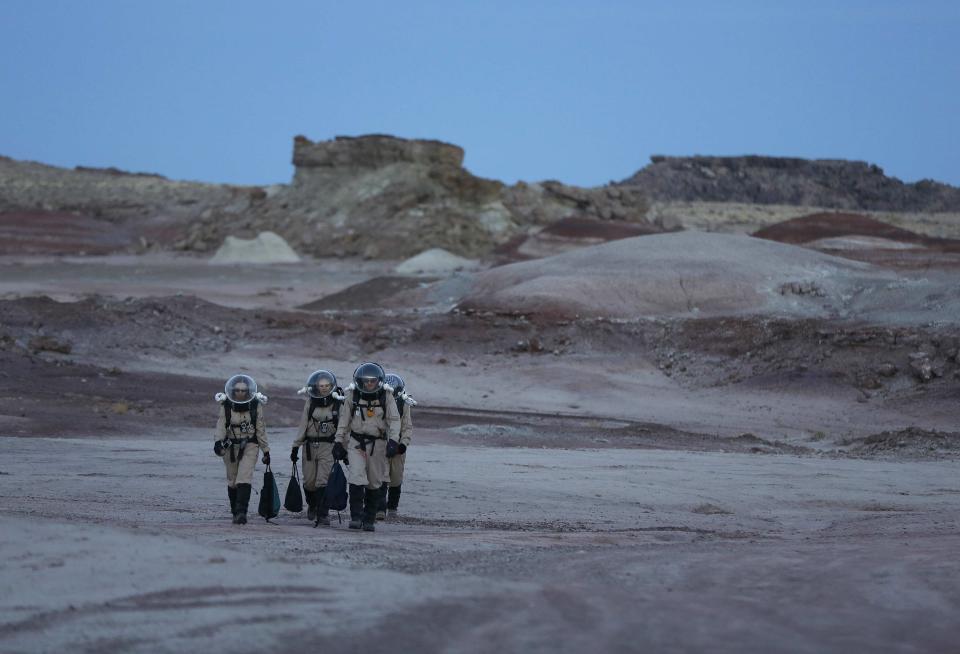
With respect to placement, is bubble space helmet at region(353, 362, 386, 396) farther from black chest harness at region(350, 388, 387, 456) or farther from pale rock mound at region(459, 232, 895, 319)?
pale rock mound at region(459, 232, 895, 319)

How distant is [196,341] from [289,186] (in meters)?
Result: 31.5

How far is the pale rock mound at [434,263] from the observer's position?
4538cm

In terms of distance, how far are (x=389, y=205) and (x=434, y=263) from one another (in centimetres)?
821

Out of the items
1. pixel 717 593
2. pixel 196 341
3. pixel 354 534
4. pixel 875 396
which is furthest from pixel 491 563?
pixel 196 341

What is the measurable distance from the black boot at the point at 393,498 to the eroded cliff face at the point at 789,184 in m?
95.0

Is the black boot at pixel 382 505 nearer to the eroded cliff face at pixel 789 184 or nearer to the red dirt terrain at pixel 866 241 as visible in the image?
the red dirt terrain at pixel 866 241

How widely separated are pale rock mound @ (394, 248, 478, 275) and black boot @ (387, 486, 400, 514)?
3307 cm

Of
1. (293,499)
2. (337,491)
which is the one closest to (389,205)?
(293,499)

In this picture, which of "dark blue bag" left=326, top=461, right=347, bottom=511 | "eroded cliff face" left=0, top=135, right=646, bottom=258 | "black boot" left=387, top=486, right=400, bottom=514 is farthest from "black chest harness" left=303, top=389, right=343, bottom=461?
"eroded cliff face" left=0, top=135, right=646, bottom=258

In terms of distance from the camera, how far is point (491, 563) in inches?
303

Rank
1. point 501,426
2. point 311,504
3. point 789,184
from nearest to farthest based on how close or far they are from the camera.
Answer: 1. point 311,504
2. point 501,426
3. point 789,184

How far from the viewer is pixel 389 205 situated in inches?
2124

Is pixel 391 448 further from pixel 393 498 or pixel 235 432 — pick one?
pixel 235 432

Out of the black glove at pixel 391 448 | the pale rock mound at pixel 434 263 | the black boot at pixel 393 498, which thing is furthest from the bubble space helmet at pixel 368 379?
the pale rock mound at pixel 434 263
